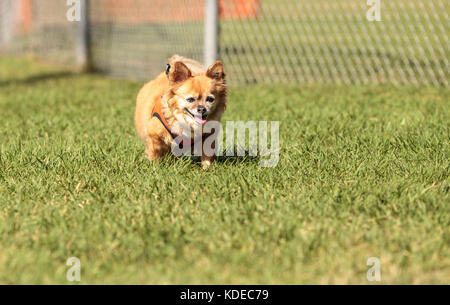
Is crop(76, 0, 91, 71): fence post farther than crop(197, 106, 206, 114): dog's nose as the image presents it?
Yes

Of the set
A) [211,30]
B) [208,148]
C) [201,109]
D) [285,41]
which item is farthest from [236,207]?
[285,41]

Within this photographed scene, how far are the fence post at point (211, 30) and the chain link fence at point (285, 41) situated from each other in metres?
0.17

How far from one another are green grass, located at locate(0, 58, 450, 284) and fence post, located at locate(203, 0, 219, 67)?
8.04 ft

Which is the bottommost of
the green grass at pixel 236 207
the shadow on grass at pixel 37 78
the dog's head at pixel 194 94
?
the green grass at pixel 236 207

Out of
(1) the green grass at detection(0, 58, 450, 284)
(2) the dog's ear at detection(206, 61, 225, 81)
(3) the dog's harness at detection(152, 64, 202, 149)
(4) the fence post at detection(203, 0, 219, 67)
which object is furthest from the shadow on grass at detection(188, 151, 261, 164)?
(4) the fence post at detection(203, 0, 219, 67)

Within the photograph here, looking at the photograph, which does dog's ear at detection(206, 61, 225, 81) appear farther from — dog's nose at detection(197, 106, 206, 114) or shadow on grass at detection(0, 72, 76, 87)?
shadow on grass at detection(0, 72, 76, 87)

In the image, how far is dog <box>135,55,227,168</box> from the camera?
3.37 metres

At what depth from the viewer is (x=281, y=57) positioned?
25.9ft

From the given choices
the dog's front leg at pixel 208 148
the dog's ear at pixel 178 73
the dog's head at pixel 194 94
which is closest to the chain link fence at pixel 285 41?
the dog's front leg at pixel 208 148

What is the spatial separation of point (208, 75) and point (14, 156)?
61.0 inches

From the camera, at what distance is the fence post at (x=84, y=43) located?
954 cm

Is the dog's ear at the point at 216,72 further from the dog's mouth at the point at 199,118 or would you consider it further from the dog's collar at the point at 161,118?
the dog's collar at the point at 161,118

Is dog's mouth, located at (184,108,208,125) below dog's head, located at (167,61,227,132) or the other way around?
below
